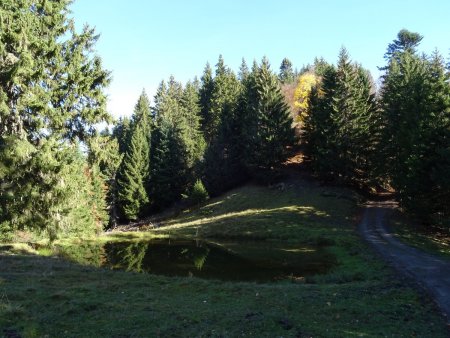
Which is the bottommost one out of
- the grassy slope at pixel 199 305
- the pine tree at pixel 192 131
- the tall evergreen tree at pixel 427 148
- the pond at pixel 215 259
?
the pond at pixel 215 259

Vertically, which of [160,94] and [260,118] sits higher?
[160,94]

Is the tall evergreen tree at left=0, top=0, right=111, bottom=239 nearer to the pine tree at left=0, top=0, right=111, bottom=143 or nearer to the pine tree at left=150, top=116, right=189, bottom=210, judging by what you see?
the pine tree at left=0, top=0, right=111, bottom=143

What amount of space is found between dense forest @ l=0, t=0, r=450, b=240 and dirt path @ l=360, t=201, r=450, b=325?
3896mm

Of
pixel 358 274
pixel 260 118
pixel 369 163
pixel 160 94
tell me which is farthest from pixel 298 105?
pixel 358 274

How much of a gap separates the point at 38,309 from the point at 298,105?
2677 inches

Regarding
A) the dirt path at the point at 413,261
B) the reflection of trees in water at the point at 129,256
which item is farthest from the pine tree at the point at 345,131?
the reflection of trees in water at the point at 129,256

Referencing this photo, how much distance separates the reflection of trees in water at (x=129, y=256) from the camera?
26.0 metres

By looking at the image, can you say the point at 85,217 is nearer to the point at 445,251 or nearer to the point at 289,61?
the point at 445,251

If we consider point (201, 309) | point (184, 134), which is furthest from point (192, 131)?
point (201, 309)

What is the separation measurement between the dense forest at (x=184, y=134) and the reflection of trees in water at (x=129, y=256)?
14.8 feet

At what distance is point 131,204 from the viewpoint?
66.4m

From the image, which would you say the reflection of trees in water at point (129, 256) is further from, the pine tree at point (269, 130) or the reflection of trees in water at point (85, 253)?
the pine tree at point (269, 130)

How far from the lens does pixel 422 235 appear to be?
3148 cm

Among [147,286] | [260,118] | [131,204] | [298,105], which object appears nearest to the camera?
[147,286]
